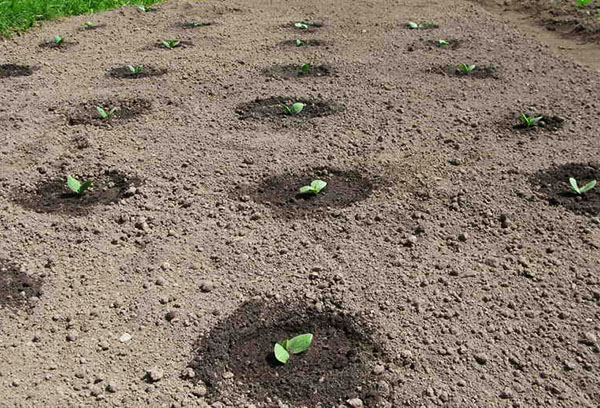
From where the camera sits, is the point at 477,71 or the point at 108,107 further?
the point at 477,71

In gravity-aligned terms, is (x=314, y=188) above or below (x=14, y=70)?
above

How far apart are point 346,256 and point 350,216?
43cm

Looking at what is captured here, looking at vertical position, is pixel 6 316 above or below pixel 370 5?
above

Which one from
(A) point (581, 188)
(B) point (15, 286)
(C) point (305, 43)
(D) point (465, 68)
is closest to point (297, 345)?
(B) point (15, 286)

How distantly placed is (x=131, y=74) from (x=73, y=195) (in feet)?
8.44

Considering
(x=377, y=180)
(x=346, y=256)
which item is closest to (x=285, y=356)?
(x=346, y=256)

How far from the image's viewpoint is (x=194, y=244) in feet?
12.1

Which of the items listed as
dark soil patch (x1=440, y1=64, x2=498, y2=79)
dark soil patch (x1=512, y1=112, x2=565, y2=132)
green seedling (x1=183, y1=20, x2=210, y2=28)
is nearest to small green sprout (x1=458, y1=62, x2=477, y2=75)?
dark soil patch (x1=440, y1=64, x2=498, y2=79)

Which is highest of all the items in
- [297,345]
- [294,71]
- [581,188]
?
[297,345]

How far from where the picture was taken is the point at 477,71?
21.1ft

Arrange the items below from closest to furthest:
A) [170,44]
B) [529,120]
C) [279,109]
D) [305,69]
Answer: [529,120] < [279,109] < [305,69] < [170,44]

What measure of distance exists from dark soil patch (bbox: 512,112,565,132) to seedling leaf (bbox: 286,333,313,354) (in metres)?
3.08

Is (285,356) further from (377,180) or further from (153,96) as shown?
(153,96)

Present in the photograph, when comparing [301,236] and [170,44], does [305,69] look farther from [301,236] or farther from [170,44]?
[301,236]
